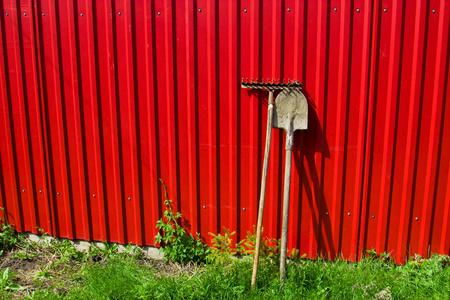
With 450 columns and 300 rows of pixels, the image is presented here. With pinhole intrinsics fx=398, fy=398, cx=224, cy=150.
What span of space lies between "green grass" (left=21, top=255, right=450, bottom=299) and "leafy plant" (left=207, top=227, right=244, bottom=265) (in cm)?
9

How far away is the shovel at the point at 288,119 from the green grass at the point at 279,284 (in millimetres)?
216

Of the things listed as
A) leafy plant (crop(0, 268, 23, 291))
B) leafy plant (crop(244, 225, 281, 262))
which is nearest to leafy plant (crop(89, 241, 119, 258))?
leafy plant (crop(0, 268, 23, 291))

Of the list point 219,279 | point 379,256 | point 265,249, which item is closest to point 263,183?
point 265,249

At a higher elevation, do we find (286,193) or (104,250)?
(286,193)

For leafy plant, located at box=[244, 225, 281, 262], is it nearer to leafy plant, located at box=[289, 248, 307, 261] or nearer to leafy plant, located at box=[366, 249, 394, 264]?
leafy plant, located at box=[289, 248, 307, 261]

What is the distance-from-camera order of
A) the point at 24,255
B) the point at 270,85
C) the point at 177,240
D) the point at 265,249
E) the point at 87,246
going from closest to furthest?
1. the point at 270,85
2. the point at 265,249
3. the point at 177,240
4. the point at 24,255
5. the point at 87,246

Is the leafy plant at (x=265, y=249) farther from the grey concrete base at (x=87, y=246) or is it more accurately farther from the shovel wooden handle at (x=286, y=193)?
the grey concrete base at (x=87, y=246)

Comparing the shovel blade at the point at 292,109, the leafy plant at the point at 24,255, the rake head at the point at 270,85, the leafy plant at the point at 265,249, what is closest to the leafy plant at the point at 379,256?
the leafy plant at the point at 265,249

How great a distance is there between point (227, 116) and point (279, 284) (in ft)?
4.96

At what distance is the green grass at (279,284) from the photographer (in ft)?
10.5

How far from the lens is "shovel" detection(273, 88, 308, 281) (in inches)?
131

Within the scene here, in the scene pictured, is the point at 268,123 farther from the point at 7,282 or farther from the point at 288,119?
the point at 7,282

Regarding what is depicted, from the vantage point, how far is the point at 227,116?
358cm

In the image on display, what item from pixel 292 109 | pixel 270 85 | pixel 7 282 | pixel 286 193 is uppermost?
pixel 270 85
